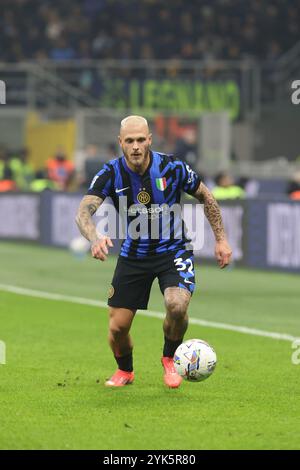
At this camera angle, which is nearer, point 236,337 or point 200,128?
point 236,337

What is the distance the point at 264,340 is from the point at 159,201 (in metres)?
3.54

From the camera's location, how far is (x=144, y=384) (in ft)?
31.4

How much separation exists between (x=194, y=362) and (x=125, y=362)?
742 mm

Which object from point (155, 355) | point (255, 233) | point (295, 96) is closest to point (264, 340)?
point (155, 355)

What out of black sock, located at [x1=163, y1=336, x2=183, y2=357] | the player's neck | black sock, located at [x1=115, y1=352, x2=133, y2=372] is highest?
the player's neck

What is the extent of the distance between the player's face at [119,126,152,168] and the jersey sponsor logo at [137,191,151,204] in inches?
9.3

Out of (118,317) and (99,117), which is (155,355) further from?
(99,117)

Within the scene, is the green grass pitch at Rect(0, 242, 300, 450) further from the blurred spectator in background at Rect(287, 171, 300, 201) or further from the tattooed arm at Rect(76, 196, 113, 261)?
the blurred spectator in background at Rect(287, 171, 300, 201)

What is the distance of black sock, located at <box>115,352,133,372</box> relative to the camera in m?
9.47

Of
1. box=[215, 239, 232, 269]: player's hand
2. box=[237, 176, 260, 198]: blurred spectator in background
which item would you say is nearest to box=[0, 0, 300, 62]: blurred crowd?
box=[237, 176, 260, 198]: blurred spectator in background

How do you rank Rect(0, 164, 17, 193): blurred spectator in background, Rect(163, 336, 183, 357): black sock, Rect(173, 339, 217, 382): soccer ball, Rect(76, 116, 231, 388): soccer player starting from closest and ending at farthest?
Rect(173, 339, 217, 382): soccer ball → Rect(76, 116, 231, 388): soccer player → Rect(163, 336, 183, 357): black sock → Rect(0, 164, 17, 193): blurred spectator in background

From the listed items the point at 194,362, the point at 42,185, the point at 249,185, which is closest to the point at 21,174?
the point at 42,185

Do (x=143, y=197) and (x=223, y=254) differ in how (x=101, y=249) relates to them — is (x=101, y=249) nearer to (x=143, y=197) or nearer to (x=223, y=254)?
(x=143, y=197)

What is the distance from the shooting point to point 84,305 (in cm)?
1546
